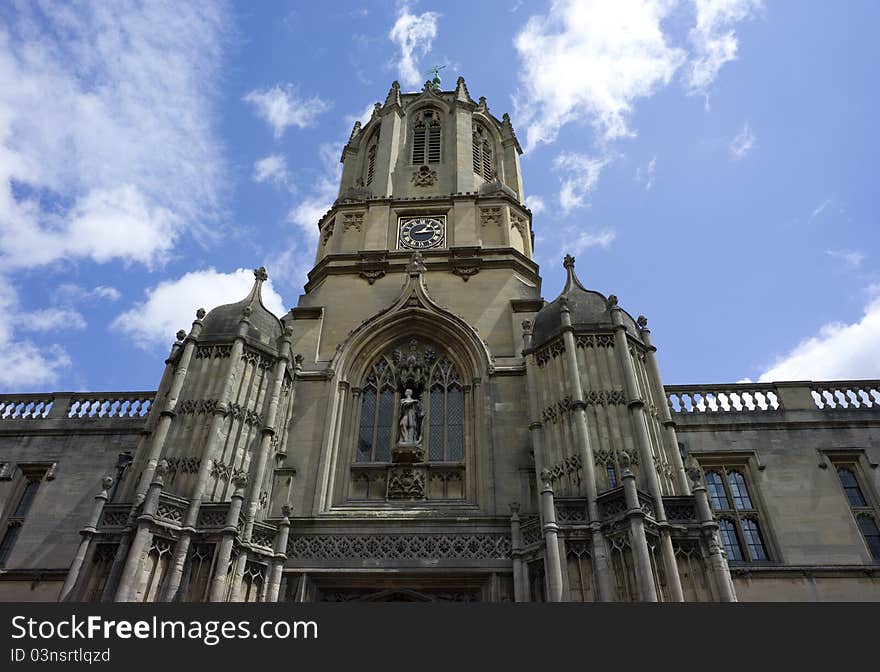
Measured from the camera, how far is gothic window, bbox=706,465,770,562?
1527cm

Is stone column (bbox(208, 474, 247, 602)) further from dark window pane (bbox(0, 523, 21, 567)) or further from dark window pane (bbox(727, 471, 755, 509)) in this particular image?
dark window pane (bbox(727, 471, 755, 509))

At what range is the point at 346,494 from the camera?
1484cm

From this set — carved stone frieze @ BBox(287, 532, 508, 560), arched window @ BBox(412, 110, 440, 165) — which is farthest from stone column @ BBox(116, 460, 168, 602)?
arched window @ BBox(412, 110, 440, 165)

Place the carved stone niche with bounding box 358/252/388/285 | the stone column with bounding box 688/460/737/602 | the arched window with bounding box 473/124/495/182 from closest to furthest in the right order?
1. the stone column with bounding box 688/460/737/602
2. the carved stone niche with bounding box 358/252/388/285
3. the arched window with bounding box 473/124/495/182

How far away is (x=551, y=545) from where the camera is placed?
456 inches

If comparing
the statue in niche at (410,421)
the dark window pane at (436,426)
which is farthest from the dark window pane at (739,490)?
the statue in niche at (410,421)

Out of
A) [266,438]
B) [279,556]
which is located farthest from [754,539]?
[266,438]

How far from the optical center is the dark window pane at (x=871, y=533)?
15.1m

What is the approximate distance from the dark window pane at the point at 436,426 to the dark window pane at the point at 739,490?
7.01 metres

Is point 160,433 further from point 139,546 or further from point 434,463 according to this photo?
point 434,463

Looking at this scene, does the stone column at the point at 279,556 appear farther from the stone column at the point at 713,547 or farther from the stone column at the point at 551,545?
the stone column at the point at 713,547

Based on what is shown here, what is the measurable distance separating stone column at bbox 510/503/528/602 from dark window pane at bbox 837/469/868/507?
27.4 feet

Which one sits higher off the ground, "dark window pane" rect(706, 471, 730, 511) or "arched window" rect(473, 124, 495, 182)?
"arched window" rect(473, 124, 495, 182)

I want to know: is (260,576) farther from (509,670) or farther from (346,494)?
(509,670)
